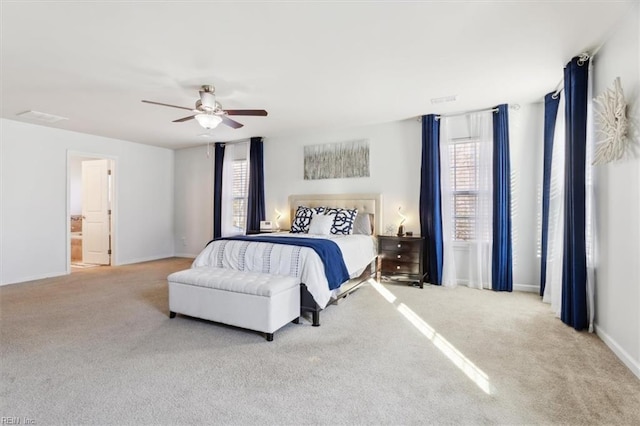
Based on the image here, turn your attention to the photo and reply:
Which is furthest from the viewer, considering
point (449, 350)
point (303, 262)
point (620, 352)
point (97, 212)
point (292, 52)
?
point (97, 212)

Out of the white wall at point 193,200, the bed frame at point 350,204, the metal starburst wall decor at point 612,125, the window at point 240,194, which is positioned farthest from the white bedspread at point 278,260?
the white wall at point 193,200

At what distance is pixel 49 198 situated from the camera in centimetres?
546

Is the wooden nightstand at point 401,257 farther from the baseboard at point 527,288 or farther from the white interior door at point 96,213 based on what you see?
the white interior door at point 96,213

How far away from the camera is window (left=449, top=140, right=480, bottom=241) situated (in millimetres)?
4734

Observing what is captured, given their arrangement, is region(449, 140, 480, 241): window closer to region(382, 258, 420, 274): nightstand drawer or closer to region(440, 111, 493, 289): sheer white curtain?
region(440, 111, 493, 289): sheer white curtain

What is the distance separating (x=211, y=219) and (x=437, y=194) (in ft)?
15.5

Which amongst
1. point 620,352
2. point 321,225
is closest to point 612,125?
point 620,352

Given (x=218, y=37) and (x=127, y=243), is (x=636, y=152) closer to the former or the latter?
(x=218, y=37)

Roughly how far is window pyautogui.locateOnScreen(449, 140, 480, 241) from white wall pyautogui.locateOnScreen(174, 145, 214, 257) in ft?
16.0

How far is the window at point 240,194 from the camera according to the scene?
6.70m

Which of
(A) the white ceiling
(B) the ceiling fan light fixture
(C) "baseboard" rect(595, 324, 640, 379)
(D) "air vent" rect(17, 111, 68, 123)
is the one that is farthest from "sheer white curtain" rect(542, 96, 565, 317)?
(D) "air vent" rect(17, 111, 68, 123)

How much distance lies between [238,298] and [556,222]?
3409mm

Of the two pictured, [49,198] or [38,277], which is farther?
[49,198]
